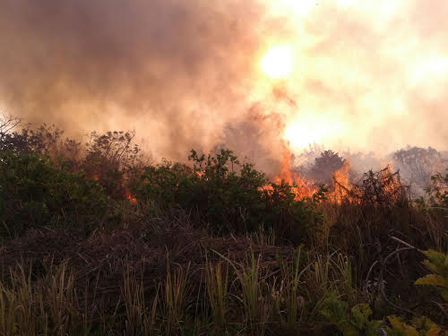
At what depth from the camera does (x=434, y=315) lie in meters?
2.86

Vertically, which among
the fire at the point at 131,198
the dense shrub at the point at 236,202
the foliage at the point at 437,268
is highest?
the fire at the point at 131,198

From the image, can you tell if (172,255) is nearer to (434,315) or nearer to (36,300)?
(36,300)

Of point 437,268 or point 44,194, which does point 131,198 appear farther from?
point 437,268

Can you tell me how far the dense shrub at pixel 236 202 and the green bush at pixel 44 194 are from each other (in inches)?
41.3

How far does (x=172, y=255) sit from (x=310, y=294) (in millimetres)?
1327

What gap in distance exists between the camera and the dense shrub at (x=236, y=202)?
584 cm

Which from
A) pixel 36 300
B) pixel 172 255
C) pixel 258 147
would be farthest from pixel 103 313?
pixel 258 147

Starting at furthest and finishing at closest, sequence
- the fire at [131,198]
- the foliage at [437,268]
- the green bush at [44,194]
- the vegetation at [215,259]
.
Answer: the fire at [131,198]
the green bush at [44,194]
the vegetation at [215,259]
the foliage at [437,268]

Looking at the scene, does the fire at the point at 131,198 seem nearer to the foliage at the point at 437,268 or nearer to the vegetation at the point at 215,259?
the vegetation at the point at 215,259

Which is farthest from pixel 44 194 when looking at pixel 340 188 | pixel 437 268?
pixel 437 268

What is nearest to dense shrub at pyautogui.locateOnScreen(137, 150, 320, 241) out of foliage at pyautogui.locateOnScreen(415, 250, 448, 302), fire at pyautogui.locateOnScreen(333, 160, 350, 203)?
fire at pyautogui.locateOnScreen(333, 160, 350, 203)

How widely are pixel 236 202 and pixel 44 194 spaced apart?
2985 mm

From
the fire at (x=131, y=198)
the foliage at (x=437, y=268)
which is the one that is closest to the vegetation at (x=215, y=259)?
the foliage at (x=437, y=268)

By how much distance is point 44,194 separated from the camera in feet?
20.8
